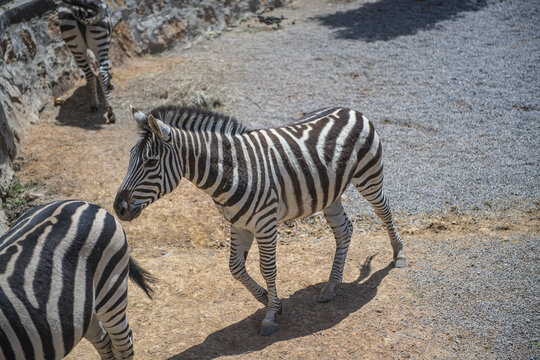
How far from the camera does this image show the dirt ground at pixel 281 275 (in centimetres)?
510

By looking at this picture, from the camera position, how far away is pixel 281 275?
21.3 ft

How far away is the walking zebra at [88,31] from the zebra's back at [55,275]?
6479mm

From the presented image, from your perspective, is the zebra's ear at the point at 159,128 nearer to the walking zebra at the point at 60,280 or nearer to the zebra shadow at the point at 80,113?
the walking zebra at the point at 60,280

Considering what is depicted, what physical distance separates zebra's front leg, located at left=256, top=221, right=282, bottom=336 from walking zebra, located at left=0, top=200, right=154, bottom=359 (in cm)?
144

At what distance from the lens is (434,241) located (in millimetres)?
6844

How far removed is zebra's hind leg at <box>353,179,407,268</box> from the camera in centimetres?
618

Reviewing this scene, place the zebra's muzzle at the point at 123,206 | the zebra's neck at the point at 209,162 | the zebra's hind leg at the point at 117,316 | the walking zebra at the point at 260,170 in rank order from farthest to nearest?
1. the zebra's neck at the point at 209,162
2. the walking zebra at the point at 260,170
3. the zebra's muzzle at the point at 123,206
4. the zebra's hind leg at the point at 117,316

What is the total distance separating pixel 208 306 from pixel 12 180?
436 centimetres

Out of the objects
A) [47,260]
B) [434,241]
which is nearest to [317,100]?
[434,241]

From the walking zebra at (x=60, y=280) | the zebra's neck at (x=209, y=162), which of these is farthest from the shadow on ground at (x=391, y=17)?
the walking zebra at (x=60, y=280)

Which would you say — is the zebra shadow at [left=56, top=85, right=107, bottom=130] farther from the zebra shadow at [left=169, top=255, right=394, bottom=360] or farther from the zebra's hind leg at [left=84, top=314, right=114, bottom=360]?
the zebra's hind leg at [left=84, top=314, right=114, bottom=360]

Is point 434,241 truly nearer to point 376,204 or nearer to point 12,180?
point 376,204

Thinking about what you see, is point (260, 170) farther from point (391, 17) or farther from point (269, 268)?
point (391, 17)

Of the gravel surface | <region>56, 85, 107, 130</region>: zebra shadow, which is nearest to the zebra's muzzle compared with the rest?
the gravel surface
